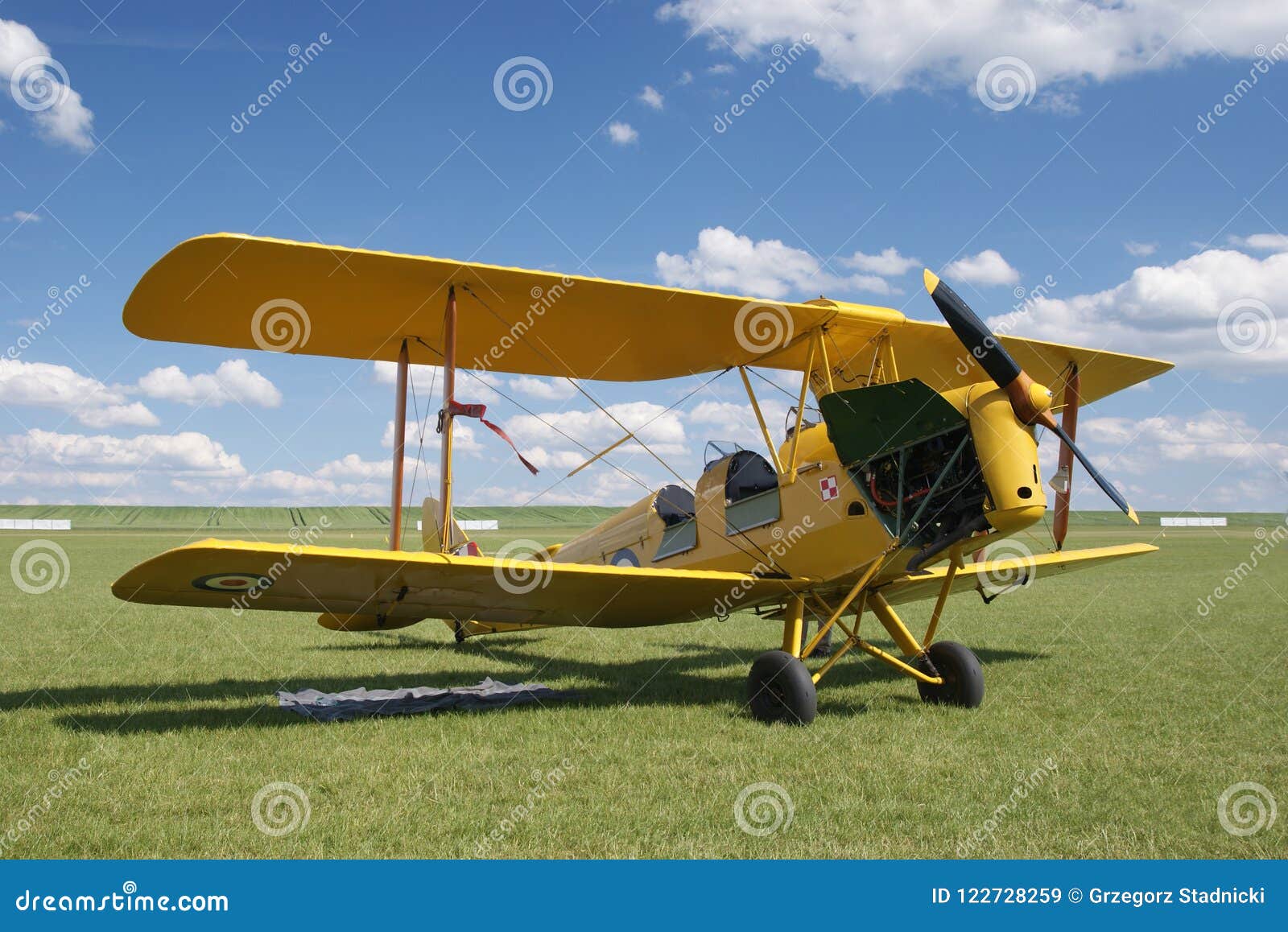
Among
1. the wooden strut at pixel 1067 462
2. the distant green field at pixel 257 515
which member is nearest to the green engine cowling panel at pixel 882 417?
the wooden strut at pixel 1067 462

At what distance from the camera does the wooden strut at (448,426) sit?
6512 mm

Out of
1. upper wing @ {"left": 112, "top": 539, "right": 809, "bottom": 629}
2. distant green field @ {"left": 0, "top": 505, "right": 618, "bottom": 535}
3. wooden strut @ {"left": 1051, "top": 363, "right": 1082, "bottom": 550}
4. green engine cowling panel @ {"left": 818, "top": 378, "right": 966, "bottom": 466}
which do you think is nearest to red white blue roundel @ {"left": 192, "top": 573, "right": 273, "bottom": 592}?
A: upper wing @ {"left": 112, "top": 539, "right": 809, "bottom": 629}

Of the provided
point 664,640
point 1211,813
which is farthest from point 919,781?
point 664,640

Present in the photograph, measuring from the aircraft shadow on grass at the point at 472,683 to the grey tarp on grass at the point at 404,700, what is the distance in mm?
109

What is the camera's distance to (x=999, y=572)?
8.88 metres

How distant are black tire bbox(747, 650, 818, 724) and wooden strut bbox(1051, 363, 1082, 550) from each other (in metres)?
2.27

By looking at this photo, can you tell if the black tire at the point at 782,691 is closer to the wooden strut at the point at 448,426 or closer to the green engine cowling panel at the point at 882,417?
the green engine cowling panel at the point at 882,417

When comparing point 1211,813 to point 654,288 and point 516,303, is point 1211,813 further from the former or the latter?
point 516,303

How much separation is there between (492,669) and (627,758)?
4216 millimetres

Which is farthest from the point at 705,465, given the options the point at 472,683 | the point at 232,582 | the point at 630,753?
the point at 232,582

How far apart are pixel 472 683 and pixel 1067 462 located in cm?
Result: 563

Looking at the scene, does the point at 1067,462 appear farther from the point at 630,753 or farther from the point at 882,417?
the point at 630,753

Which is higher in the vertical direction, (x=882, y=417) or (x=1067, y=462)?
(x=882, y=417)

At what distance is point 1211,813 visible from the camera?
424 centimetres
